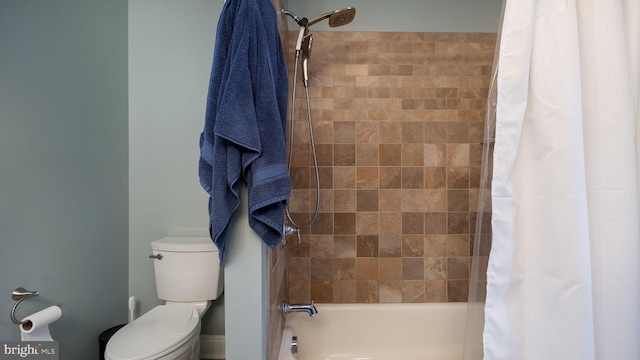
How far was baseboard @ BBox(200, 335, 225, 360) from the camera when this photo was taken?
1932mm

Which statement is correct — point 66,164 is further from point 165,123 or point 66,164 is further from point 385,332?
point 385,332

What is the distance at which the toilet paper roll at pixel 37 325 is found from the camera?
3.72ft

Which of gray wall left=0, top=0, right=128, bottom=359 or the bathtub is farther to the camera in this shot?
the bathtub

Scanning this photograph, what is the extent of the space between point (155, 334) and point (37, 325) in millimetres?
441

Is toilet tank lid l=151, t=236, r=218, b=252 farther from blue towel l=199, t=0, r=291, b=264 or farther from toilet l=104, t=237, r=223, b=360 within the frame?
blue towel l=199, t=0, r=291, b=264

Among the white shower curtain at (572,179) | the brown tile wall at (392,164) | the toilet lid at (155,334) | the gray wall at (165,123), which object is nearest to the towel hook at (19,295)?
the toilet lid at (155,334)

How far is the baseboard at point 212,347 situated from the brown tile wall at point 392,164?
56 cm

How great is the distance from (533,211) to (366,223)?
1116 millimetres

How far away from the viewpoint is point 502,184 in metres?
0.86

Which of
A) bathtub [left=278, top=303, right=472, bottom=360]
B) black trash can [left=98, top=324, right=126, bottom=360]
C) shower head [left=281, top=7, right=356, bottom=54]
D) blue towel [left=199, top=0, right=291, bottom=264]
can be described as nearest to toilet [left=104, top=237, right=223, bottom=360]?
black trash can [left=98, top=324, right=126, bottom=360]

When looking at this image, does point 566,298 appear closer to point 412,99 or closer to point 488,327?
point 488,327

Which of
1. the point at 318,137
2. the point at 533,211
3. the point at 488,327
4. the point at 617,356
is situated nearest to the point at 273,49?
the point at 318,137

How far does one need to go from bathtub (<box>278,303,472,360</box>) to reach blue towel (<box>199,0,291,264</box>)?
1039 millimetres

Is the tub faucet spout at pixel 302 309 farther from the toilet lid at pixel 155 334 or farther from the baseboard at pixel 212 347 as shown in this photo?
the baseboard at pixel 212 347
